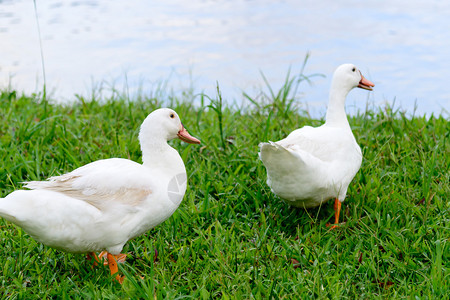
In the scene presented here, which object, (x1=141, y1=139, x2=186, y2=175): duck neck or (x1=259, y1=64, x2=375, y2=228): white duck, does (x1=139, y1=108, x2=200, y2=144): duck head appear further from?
(x1=259, y1=64, x2=375, y2=228): white duck

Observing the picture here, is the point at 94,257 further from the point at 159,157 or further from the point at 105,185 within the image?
the point at 159,157

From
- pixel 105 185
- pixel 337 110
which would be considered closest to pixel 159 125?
pixel 105 185

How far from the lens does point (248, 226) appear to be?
370 centimetres

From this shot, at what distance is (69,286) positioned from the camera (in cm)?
315

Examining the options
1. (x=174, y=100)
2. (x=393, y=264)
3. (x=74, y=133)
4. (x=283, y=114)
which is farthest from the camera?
(x=174, y=100)

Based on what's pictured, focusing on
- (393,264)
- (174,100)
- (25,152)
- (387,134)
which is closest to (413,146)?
(387,134)

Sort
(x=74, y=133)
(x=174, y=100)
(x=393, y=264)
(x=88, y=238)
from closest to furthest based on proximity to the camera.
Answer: (x=88, y=238) → (x=393, y=264) → (x=74, y=133) → (x=174, y=100)

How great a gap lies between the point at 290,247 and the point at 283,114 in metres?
2.30

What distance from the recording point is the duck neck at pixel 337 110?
4129mm

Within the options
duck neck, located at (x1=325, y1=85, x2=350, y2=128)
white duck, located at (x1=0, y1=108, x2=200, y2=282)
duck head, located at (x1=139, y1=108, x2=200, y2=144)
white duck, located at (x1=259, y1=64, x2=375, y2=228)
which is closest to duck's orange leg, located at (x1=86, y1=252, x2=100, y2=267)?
white duck, located at (x1=0, y1=108, x2=200, y2=282)

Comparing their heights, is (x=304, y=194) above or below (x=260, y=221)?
above

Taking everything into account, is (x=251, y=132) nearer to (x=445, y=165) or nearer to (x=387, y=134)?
(x=387, y=134)

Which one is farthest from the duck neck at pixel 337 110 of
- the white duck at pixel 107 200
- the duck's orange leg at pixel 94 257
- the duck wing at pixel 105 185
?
the duck's orange leg at pixel 94 257

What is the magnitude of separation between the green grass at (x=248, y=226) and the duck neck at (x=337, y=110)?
0.49 m
